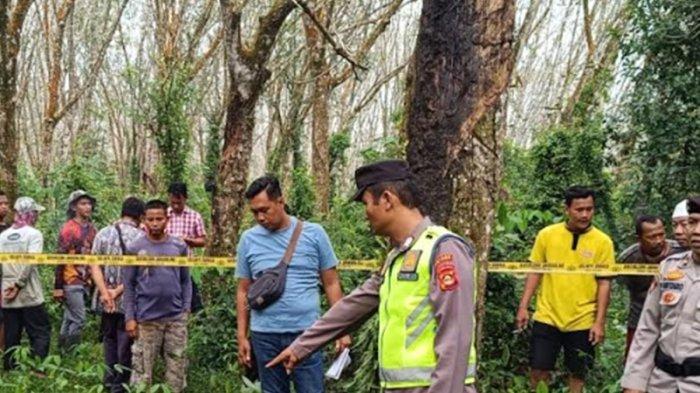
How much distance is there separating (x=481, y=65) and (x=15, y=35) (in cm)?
666

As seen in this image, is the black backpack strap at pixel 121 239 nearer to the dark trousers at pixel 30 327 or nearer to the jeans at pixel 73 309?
the dark trousers at pixel 30 327

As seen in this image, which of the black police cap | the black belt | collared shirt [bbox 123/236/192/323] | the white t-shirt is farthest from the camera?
the white t-shirt

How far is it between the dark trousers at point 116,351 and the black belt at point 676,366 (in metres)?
3.34

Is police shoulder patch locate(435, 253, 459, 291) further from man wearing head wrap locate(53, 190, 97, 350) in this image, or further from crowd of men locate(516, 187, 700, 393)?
man wearing head wrap locate(53, 190, 97, 350)

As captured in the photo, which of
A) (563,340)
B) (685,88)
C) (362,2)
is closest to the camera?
(563,340)

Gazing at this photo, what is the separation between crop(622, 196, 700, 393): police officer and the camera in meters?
3.51

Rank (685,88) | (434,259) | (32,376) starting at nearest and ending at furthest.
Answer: (434,259) < (32,376) < (685,88)

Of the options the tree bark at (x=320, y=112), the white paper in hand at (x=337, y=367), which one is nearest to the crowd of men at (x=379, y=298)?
the white paper in hand at (x=337, y=367)

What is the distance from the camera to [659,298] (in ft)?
12.2

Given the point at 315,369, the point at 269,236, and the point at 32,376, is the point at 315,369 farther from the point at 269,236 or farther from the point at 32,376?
the point at 32,376

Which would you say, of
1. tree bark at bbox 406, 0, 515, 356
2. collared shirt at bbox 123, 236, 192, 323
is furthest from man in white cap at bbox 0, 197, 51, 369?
tree bark at bbox 406, 0, 515, 356

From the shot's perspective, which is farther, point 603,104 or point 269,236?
point 603,104

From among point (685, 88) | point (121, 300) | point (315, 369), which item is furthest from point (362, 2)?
point (315, 369)

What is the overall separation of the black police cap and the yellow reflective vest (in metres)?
0.21
